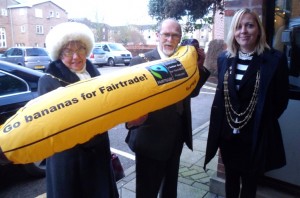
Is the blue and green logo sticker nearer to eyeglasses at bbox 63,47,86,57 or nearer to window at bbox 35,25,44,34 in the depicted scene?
eyeglasses at bbox 63,47,86,57

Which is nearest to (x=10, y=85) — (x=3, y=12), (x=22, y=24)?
(x=22, y=24)

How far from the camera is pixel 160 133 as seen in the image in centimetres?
217

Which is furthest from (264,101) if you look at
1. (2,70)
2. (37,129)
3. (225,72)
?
(2,70)

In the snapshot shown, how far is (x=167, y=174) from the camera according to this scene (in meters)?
2.42

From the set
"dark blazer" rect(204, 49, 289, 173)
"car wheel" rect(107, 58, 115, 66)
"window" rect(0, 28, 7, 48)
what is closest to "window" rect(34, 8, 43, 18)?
"window" rect(0, 28, 7, 48)

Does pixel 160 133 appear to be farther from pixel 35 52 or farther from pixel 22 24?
pixel 22 24

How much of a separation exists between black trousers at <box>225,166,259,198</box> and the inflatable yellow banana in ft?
3.12

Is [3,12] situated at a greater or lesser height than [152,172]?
greater

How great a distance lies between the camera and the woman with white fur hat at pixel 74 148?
1865mm

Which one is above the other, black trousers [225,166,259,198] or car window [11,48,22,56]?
car window [11,48,22,56]

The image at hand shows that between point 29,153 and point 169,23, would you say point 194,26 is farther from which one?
point 29,153

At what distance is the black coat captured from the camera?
186cm

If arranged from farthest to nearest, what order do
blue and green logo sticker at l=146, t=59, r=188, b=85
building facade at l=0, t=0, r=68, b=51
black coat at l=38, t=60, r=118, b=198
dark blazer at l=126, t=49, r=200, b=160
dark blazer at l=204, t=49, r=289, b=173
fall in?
building facade at l=0, t=0, r=68, b=51 → dark blazer at l=126, t=49, r=200, b=160 → dark blazer at l=204, t=49, r=289, b=173 → black coat at l=38, t=60, r=118, b=198 → blue and green logo sticker at l=146, t=59, r=188, b=85

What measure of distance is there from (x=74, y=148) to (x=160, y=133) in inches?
24.9
